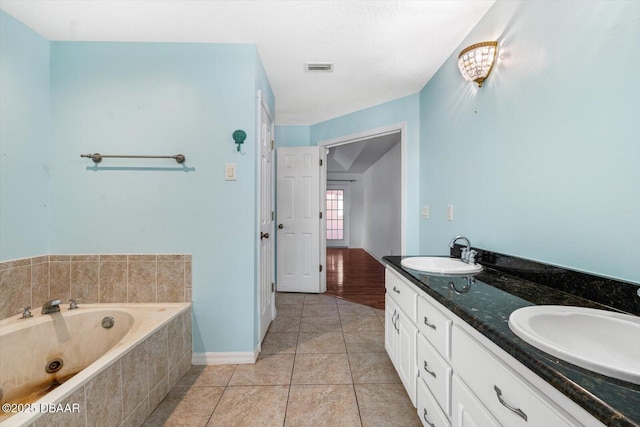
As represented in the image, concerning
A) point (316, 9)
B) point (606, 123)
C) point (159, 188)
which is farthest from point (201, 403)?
point (316, 9)

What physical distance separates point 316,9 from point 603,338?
6.42 feet

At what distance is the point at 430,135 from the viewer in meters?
2.41

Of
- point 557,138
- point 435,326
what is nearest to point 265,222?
point 435,326

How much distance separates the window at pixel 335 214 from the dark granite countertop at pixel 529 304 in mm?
6557

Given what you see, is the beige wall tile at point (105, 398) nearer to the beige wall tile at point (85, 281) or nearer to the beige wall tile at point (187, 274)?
the beige wall tile at point (187, 274)

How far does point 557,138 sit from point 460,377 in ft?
3.46

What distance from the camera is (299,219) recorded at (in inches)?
137

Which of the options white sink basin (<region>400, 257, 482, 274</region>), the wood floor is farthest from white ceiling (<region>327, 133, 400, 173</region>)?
white sink basin (<region>400, 257, 482, 274</region>)

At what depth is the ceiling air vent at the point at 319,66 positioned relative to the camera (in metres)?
2.18

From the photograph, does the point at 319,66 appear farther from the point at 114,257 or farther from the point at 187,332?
the point at 187,332

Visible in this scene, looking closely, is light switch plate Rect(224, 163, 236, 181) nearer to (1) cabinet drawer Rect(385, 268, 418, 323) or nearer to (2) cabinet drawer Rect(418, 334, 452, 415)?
(1) cabinet drawer Rect(385, 268, 418, 323)

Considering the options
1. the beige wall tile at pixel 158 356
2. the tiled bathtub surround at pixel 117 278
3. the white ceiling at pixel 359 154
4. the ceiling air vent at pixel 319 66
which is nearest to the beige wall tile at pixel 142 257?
the tiled bathtub surround at pixel 117 278

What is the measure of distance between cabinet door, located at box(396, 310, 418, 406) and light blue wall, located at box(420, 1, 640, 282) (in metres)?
0.67

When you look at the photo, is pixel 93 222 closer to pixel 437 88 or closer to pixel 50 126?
pixel 50 126
